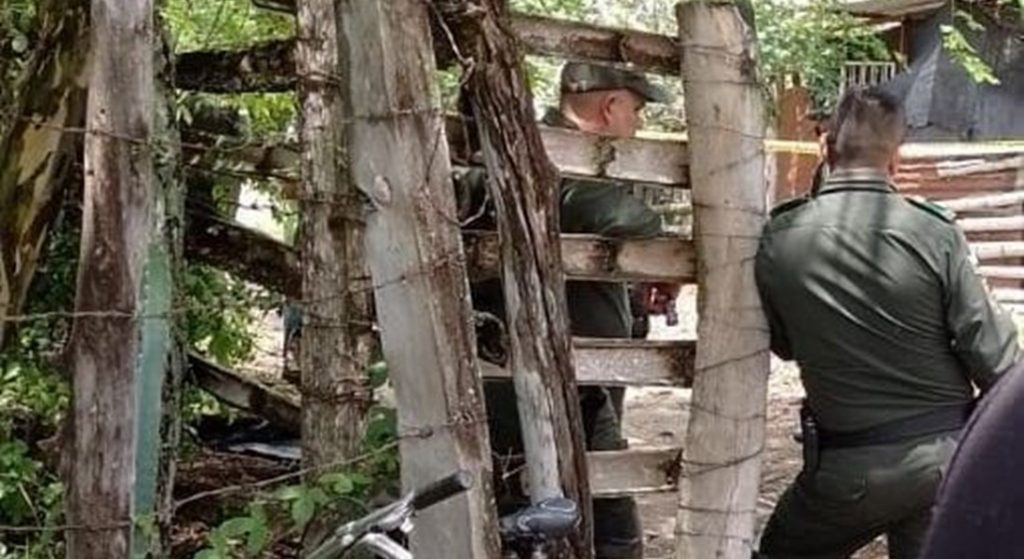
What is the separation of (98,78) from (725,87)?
162cm

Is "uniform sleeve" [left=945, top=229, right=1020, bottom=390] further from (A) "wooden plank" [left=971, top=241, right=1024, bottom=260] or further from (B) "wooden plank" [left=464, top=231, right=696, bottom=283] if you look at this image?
(A) "wooden plank" [left=971, top=241, right=1024, bottom=260]

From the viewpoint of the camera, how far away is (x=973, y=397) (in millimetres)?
4227

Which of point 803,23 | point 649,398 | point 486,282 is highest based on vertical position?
point 803,23

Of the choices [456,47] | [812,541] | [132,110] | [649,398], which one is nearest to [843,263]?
[812,541]

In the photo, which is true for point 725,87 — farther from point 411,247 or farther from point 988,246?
point 988,246

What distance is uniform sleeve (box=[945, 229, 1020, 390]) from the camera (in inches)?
157

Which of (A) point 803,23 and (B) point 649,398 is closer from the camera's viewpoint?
(B) point 649,398

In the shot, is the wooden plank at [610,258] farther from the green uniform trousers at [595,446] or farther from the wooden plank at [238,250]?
the wooden plank at [238,250]

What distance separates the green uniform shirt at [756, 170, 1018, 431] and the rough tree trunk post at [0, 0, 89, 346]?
6.30 ft

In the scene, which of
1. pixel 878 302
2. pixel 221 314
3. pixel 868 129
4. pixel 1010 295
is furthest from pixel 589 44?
pixel 1010 295

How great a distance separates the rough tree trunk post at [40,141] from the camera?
4.17 m

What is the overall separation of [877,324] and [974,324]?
0.83 feet

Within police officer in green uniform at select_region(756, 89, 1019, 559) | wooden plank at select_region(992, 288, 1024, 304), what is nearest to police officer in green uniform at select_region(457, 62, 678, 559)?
police officer in green uniform at select_region(756, 89, 1019, 559)

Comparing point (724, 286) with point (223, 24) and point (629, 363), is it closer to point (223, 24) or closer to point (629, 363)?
point (629, 363)
